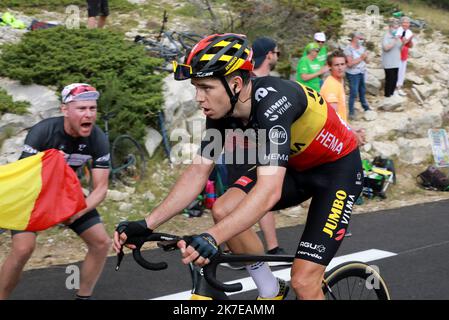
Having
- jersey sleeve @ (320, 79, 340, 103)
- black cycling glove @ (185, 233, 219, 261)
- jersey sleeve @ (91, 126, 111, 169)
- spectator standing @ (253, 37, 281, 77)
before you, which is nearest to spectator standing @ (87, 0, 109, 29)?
jersey sleeve @ (320, 79, 340, 103)

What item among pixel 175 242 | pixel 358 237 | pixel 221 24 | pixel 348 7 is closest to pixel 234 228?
pixel 175 242

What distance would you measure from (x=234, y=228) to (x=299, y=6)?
11.6 metres

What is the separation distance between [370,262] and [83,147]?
11.0ft

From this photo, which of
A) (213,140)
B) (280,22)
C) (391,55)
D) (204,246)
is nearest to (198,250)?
(204,246)

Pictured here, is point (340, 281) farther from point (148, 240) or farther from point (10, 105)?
point (10, 105)

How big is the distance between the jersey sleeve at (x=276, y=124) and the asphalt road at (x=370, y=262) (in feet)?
8.51

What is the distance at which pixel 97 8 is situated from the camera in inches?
466

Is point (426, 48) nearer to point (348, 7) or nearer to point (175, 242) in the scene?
point (348, 7)

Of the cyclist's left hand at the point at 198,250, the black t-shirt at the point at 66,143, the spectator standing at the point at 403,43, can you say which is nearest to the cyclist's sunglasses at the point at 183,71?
the cyclist's left hand at the point at 198,250

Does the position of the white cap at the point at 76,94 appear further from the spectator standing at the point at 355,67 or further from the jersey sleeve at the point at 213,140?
the spectator standing at the point at 355,67

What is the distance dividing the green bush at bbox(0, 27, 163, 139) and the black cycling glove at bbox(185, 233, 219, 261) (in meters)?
6.08

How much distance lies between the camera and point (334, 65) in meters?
8.61

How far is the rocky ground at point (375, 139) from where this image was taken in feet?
25.2

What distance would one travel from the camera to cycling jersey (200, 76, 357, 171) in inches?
140
